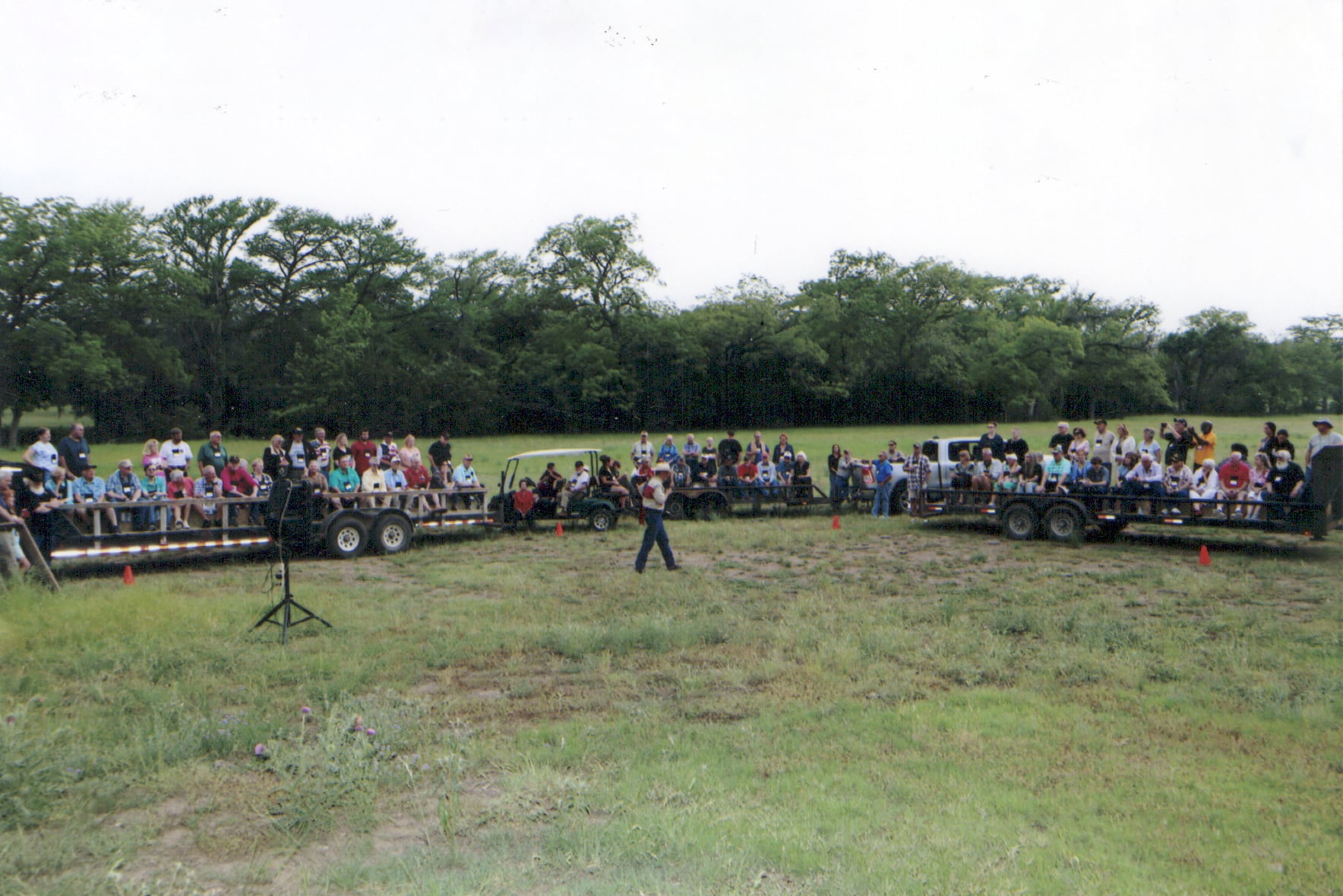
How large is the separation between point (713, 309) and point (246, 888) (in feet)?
190

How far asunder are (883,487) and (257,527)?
12.7 meters

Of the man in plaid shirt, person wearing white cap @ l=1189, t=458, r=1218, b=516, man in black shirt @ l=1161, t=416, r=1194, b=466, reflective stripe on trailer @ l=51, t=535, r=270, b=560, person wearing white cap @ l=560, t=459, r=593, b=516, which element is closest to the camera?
reflective stripe on trailer @ l=51, t=535, r=270, b=560

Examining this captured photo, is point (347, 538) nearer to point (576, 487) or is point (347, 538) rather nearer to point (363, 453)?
point (363, 453)

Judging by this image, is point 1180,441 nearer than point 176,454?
No

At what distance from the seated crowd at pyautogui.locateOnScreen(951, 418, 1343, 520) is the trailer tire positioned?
0.38m

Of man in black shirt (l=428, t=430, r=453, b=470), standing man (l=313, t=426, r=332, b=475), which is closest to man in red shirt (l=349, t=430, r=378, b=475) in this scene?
standing man (l=313, t=426, r=332, b=475)

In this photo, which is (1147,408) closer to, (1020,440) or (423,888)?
(1020,440)

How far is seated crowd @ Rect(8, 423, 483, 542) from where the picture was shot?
1357 centimetres

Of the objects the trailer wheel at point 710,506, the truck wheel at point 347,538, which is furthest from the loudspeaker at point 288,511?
the trailer wheel at point 710,506

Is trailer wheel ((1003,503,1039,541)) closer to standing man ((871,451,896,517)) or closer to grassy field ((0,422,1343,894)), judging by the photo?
standing man ((871,451,896,517))

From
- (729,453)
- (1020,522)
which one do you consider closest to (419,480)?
(729,453)

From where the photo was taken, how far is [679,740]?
20.7 ft

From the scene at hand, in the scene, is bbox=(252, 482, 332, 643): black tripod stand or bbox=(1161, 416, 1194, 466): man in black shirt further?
bbox=(1161, 416, 1194, 466): man in black shirt

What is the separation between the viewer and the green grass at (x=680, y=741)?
446 centimetres
